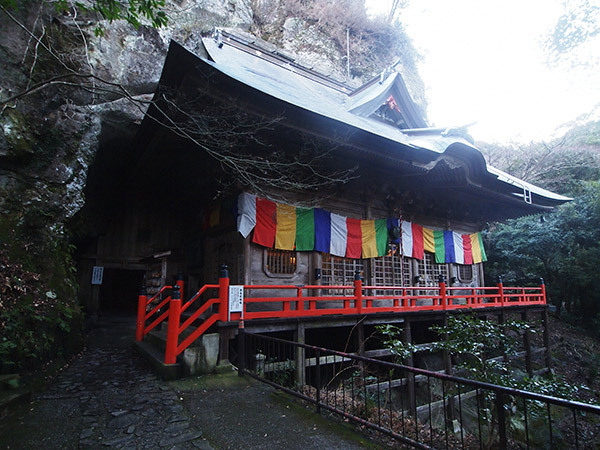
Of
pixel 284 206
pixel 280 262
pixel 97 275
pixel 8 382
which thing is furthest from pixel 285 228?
pixel 97 275

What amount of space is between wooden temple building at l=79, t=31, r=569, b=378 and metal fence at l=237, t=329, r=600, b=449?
0.68 m

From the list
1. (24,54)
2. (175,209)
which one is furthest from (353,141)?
(175,209)

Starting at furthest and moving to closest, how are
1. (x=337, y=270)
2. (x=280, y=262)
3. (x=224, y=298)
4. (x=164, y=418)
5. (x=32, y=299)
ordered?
(x=337, y=270)
(x=280, y=262)
(x=32, y=299)
(x=224, y=298)
(x=164, y=418)

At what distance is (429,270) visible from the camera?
11820 mm

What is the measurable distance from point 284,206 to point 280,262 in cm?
145

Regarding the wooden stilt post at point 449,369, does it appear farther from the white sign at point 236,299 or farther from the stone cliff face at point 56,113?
the stone cliff face at point 56,113

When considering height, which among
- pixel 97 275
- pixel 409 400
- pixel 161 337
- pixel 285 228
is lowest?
pixel 409 400

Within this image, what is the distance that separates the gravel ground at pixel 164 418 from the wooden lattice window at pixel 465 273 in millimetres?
10527

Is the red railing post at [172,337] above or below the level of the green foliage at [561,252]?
below

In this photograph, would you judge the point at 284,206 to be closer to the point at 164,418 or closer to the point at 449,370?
the point at 164,418

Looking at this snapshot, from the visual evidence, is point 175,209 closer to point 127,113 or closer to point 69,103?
point 127,113

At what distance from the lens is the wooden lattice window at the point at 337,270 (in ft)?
29.9

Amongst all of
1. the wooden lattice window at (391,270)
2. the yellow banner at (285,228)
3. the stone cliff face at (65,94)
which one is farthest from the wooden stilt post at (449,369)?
the stone cliff face at (65,94)

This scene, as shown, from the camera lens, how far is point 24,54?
7180mm
